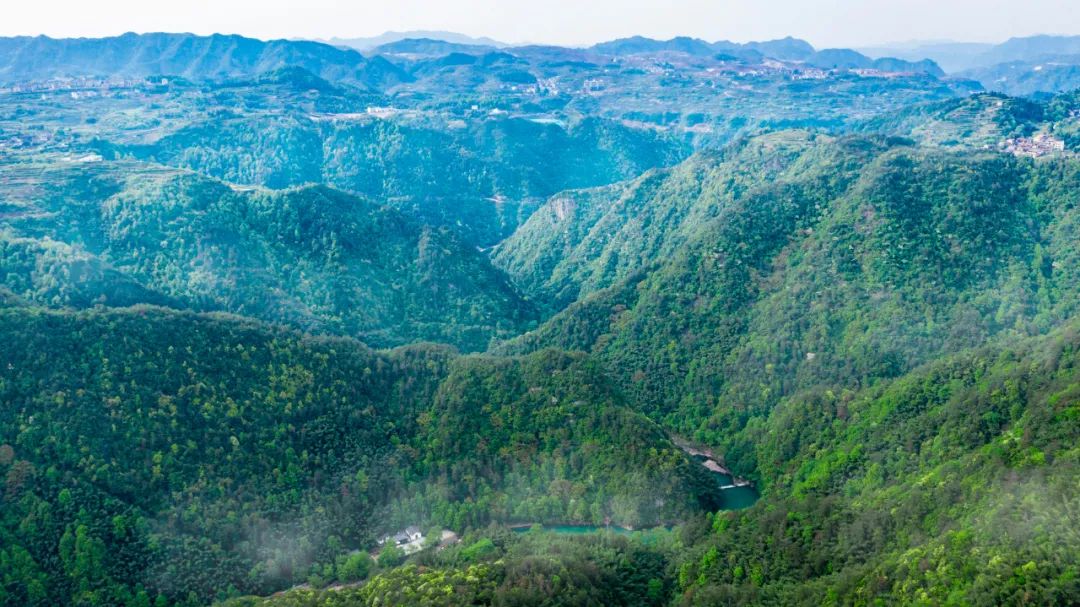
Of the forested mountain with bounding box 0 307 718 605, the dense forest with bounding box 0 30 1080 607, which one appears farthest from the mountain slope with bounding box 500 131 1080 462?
the forested mountain with bounding box 0 307 718 605

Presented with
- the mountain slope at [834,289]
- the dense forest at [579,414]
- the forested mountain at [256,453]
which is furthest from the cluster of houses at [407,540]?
the mountain slope at [834,289]

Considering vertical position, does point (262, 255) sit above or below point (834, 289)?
below

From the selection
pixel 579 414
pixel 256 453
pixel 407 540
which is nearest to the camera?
pixel 407 540

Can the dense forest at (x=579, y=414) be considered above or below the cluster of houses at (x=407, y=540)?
above

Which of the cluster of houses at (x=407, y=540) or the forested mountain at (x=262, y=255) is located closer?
the cluster of houses at (x=407, y=540)

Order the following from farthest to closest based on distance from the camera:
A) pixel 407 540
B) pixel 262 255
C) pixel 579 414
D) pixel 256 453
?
pixel 262 255, pixel 579 414, pixel 256 453, pixel 407 540

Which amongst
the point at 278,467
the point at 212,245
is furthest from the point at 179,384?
the point at 212,245

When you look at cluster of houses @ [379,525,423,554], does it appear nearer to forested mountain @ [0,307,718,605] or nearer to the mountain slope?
forested mountain @ [0,307,718,605]

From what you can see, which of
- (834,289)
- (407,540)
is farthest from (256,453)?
(834,289)

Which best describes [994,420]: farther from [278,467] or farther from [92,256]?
[92,256]

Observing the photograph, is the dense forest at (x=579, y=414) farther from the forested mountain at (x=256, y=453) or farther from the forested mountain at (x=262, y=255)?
the forested mountain at (x=262, y=255)

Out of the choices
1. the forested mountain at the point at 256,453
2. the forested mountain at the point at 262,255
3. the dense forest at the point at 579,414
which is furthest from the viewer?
the forested mountain at the point at 262,255

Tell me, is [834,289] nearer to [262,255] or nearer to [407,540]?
[407,540]
